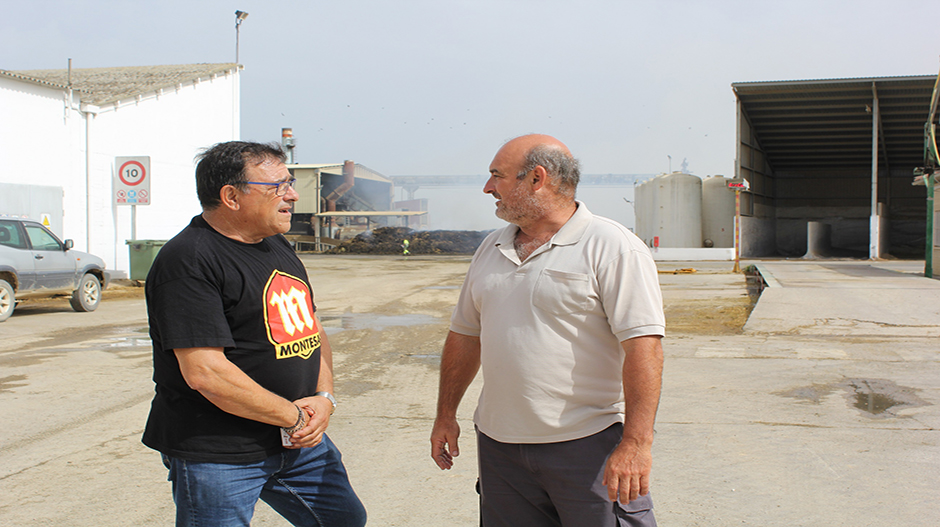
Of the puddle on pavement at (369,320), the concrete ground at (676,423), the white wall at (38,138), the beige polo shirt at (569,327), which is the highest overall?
the white wall at (38,138)

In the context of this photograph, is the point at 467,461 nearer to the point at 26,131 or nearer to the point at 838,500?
the point at 838,500

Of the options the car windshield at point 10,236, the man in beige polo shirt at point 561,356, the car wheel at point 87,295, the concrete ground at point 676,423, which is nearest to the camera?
the man in beige polo shirt at point 561,356

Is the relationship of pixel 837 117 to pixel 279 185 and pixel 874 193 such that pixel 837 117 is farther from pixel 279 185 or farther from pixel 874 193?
pixel 279 185

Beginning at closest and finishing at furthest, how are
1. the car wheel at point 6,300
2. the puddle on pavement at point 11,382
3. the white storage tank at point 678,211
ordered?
the puddle on pavement at point 11,382
the car wheel at point 6,300
the white storage tank at point 678,211

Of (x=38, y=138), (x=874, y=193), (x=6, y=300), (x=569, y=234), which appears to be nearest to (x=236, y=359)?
(x=569, y=234)

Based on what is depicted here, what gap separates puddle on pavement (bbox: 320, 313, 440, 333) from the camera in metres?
11.5

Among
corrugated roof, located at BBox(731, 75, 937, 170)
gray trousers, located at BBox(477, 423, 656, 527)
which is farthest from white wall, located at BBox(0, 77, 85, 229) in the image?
corrugated roof, located at BBox(731, 75, 937, 170)

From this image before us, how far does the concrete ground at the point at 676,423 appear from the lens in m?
3.88

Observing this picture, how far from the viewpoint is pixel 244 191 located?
244cm

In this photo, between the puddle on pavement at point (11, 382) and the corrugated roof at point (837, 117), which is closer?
the puddle on pavement at point (11, 382)

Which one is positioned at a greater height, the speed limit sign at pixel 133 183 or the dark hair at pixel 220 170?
the speed limit sign at pixel 133 183

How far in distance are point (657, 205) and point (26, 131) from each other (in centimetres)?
2737

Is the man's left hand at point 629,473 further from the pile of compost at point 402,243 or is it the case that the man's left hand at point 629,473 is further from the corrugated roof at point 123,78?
the pile of compost at point 402,243

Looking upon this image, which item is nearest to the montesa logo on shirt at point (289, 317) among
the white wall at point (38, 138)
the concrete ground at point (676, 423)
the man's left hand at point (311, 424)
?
the man's left hand at point (311, 424)
